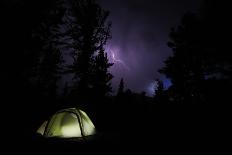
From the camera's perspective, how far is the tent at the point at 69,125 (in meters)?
9.91

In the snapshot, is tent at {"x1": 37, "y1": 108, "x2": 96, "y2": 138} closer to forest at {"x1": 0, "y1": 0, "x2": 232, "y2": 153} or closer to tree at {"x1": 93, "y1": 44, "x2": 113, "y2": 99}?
forest at {"x1": 0, "y1": 0, "x2": 232, "y2": 153}

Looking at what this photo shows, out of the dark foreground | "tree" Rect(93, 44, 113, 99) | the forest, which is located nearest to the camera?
the dark foreground

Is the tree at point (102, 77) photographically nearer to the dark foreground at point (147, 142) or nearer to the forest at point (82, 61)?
the forest at point (82, 61)

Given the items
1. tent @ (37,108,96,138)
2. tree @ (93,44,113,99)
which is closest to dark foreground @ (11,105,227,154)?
tent @ (37,108,96,138)

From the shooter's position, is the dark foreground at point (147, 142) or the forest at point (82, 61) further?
the forest at point (82, 61)

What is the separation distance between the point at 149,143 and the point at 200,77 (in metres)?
21.7

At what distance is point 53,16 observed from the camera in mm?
25203

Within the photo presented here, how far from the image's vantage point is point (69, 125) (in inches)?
407

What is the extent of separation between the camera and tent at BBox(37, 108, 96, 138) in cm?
991

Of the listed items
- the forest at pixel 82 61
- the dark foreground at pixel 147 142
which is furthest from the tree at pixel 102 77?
the dark foreground at pixel 147 142

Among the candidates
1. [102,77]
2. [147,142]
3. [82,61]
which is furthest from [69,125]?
[102,77]

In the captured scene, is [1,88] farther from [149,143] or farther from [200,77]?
[200,77]

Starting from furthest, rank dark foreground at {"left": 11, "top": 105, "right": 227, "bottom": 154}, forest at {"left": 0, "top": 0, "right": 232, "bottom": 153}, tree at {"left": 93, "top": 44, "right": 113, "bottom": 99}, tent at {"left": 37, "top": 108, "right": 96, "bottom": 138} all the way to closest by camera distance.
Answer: tree at {"left": 93, "top": 44, "right": 113, "bottom": 99}, forest at {"left": 0, "top": 0, "right": 232, "bottom": 153}, tent at {"left": 37, "top": 108, "right": 96, "bottom": 138}, dark foreground at {"left": 11, "top": 105, "right": 227, "bottom": 154}

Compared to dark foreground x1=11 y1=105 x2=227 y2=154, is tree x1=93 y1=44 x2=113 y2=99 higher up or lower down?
Result: higher up
